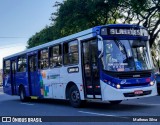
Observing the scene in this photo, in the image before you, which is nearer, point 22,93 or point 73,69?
point 73,69

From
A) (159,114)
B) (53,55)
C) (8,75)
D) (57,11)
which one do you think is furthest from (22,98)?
(57,11)

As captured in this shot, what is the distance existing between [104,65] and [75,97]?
2705mm

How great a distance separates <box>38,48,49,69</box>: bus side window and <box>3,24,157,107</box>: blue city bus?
0.71m

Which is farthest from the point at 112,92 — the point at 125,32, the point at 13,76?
the point at 13,76

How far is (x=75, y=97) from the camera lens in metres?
14.9

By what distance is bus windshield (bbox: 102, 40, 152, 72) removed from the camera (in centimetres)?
1286

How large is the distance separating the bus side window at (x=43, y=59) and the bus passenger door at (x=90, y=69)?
3.98m

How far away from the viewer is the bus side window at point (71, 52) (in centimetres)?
1470

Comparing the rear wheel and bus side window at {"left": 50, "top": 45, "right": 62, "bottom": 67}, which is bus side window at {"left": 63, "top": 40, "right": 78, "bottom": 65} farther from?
the rear wheel

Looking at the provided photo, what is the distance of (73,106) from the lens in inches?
595

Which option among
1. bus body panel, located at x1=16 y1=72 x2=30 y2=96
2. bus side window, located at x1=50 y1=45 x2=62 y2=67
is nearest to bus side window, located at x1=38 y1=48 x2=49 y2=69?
bus side window, located at x1=50 y1=45 x2=62 y2=67

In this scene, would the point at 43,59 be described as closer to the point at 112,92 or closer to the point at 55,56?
the point at 55,56

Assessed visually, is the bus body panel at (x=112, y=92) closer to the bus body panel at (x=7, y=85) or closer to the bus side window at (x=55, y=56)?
the bus side window at (x=55, y=56)

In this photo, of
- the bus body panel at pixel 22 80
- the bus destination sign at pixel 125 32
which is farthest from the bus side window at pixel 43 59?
the bus destination sign at pixel 125 32
